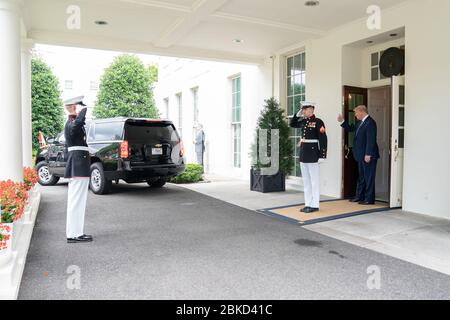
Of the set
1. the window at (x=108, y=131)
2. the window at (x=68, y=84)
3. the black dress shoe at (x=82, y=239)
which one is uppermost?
the window at (x=68, y=84)

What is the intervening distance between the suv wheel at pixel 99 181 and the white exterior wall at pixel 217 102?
4538mm

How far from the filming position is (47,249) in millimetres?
4477

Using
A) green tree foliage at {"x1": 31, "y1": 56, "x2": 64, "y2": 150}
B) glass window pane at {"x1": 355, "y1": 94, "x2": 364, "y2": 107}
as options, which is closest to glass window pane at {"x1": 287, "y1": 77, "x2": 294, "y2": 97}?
glass window pane at {"x1": 355, "y1": 94, "x2": 364, "y2": 107}

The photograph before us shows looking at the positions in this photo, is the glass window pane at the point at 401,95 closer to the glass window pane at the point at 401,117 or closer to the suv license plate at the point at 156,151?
the glass window pane at the point at 401,117

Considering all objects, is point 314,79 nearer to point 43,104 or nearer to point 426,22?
point 426,22

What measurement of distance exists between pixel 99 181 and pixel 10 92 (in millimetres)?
4067

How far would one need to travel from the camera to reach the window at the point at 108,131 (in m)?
8.19

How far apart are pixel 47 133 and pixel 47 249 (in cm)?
1821

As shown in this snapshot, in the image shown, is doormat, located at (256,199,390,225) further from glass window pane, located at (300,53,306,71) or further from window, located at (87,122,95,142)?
window, located at (87,122,95,142)

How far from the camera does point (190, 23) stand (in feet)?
24.7

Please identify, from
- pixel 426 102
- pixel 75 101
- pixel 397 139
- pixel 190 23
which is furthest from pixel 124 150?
pixel 426 102

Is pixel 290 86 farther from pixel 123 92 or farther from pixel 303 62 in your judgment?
pixel 123 92

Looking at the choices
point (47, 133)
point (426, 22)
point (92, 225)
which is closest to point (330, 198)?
point (426, 22)

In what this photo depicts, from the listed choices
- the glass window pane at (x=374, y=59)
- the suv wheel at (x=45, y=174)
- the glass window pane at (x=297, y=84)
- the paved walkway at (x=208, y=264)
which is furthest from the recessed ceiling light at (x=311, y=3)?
the suv wheel at (x=45, y=174)
